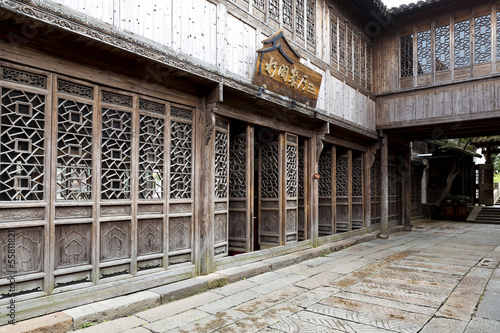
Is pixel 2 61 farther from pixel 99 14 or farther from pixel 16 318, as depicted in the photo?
pixel 16 318

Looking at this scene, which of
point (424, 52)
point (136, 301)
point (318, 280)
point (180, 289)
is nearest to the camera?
point (136, 301)

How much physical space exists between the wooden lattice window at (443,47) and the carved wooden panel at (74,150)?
10694 mm

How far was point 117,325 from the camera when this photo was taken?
422 cm

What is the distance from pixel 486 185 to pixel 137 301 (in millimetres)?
24315

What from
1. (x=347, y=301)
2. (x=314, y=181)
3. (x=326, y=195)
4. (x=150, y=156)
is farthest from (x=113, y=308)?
(x=326, y=195)

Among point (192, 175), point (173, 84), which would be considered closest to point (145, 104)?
point (173, 84)

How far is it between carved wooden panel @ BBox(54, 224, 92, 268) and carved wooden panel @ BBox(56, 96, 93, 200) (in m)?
0.38

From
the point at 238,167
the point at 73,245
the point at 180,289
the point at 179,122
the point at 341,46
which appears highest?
the point at 341,46

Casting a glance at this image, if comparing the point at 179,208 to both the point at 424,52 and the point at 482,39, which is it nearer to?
the point at 424,52

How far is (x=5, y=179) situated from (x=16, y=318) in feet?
4.90

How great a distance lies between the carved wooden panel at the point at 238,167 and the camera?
741 centimetres

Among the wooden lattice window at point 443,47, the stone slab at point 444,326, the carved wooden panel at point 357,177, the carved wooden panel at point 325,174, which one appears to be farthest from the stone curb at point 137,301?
the wooden lattice window at point 443,47

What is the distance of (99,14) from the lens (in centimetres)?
429

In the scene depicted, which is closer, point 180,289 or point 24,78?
point 24,78
